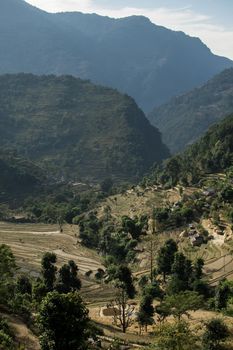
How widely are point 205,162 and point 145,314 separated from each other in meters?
93.4

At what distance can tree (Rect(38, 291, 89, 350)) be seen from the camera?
32125mm

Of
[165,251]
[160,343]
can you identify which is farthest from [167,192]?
[160,343]

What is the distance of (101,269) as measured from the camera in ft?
309

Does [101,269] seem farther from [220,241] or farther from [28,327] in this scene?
[28,327]

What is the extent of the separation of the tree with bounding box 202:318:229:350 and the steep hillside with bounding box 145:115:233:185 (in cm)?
9695

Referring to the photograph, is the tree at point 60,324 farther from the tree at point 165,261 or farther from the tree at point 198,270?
the tree at point 165,261

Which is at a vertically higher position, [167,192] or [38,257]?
[167,192]

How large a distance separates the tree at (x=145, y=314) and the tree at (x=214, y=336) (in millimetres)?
17665

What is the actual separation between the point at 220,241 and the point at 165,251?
50.9 feet

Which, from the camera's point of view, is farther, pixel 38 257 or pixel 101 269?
pixel 38 257

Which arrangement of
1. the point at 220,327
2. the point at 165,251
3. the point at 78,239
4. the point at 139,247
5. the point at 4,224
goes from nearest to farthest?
the point at 220,327
the point at 165,251
the point at 139,247
the point at 78,239
the point at 4,224

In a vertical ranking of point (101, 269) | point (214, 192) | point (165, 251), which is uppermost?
point (214, 192)

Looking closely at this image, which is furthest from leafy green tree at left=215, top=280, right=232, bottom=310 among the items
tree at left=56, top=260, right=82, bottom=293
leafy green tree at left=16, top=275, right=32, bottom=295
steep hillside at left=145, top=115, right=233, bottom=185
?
steep hillside at left=145, top=115, right=233, bottom=185

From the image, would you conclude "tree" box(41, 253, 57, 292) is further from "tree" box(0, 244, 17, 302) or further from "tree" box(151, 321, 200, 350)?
"tree" box(151, 321, 200, 350)
